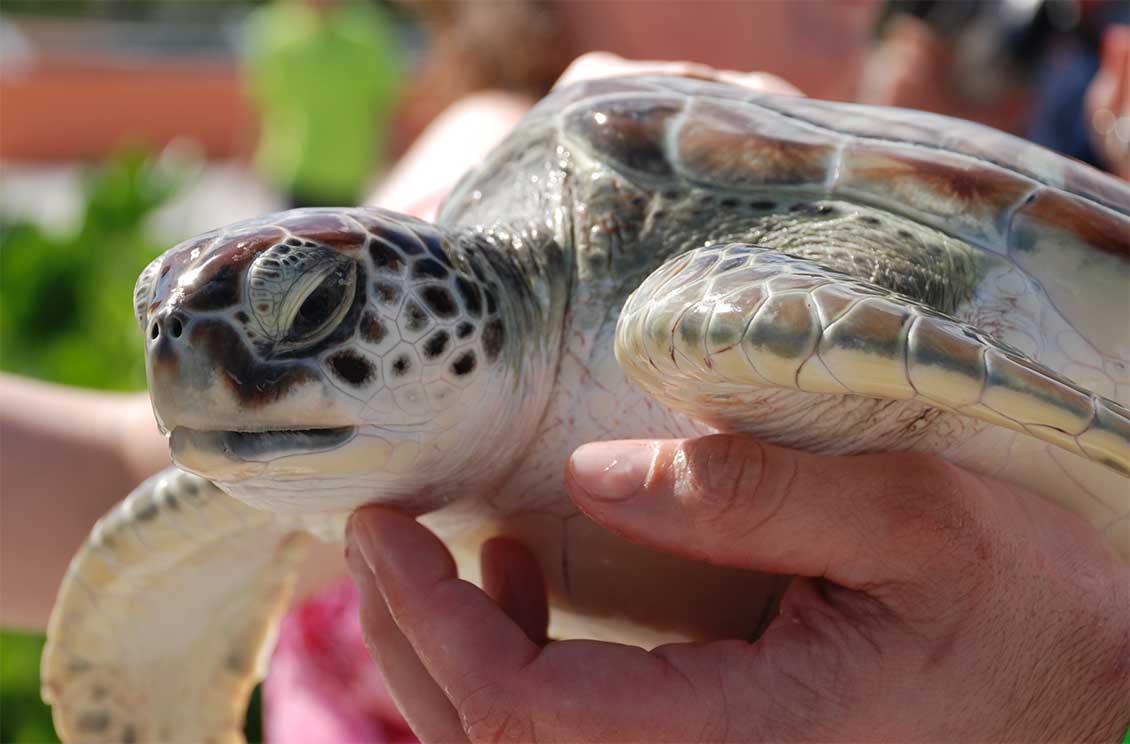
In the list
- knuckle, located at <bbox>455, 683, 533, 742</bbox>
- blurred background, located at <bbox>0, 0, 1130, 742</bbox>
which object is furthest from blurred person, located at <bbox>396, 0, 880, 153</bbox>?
knuckle, located at <bbox>455, 683, 533, 742</bbox>

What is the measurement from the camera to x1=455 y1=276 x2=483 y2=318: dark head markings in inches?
34.6

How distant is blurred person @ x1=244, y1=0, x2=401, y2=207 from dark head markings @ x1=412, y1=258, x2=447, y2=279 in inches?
127

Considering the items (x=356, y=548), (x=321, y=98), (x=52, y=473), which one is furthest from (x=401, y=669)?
(x=321, y=98)

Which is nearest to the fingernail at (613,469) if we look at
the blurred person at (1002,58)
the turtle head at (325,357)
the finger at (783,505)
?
the finger at (783,505)

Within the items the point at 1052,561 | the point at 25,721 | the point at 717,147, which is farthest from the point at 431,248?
the point at 25,721

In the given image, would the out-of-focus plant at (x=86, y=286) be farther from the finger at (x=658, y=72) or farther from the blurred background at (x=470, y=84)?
the finger at (x=658, y=72)

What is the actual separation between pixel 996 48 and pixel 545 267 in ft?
5.10

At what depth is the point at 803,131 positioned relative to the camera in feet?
3.10

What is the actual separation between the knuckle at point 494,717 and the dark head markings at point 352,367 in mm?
223

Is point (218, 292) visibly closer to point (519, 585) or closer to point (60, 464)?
point (519, 585)

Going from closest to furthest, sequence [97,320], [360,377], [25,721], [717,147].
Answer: [360,377]
[717,147]
[25,721]
[97,320]

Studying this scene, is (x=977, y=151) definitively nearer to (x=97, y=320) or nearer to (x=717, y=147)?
(x=717, y=147)

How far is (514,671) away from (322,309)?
0.28m

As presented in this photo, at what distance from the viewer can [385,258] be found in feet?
2.77
